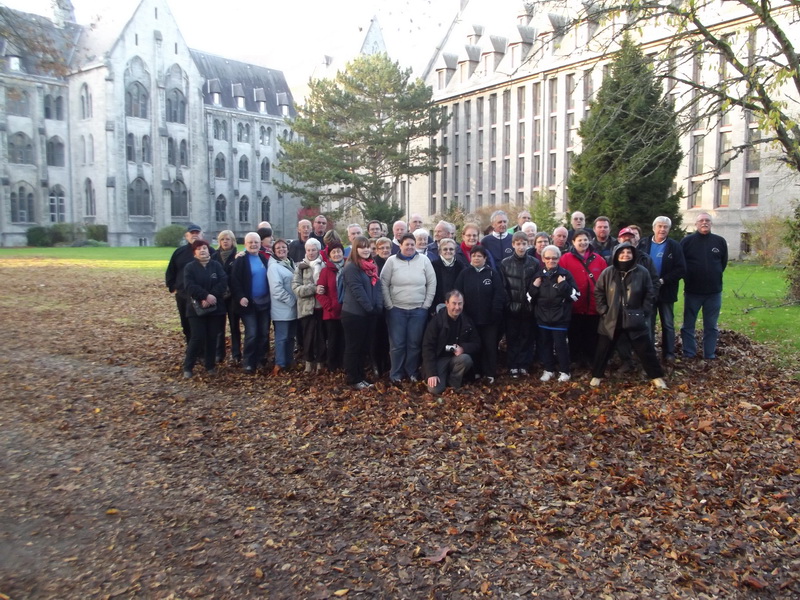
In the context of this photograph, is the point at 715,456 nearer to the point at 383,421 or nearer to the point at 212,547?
the point at 383,421

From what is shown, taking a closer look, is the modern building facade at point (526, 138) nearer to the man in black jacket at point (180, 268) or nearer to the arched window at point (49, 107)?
the man in black jacket at point (180, 268)

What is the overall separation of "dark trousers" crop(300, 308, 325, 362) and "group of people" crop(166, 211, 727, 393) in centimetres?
2

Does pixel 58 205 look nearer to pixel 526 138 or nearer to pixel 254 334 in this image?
pixel 526 138


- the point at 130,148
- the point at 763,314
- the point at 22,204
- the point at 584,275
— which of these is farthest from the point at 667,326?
the point at 22,204

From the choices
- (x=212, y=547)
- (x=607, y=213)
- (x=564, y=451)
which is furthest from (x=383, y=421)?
(x=607, y=213)

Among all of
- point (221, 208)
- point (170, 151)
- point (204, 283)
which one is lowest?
point (204, 283)

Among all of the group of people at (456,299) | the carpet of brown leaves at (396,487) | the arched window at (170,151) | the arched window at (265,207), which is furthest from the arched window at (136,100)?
the group of people at (456,299)

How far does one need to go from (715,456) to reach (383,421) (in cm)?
344

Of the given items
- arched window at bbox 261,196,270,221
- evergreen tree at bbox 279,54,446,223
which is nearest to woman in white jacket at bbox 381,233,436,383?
evergreen tree at bbox 279,54,446,223

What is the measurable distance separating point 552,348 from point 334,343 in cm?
304

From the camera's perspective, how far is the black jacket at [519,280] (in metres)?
9.12

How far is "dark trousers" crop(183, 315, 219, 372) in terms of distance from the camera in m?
9.52

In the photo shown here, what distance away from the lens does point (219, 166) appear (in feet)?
235

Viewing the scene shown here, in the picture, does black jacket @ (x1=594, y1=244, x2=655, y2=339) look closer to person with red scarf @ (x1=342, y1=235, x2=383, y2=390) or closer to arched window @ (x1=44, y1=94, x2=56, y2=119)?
person with red scarf @ (x1=342, y1=235, x2=383, y2=390)
